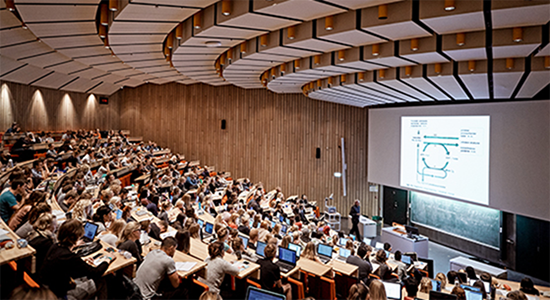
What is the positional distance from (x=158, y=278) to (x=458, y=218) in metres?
11.7

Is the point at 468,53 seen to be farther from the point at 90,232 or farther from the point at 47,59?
the point at 47,59

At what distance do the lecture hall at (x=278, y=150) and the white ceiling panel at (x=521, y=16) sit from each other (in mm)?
37

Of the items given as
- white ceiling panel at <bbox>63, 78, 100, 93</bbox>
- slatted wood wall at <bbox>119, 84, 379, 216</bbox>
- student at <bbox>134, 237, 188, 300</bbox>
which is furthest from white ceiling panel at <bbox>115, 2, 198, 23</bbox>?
white ceiling panel at <bbox>63, 78, 100, 93</bbox>

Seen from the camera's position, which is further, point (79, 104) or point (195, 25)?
point (79, 104)

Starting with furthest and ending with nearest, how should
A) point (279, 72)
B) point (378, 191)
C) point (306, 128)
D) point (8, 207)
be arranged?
point (306, 128)
point (378, 191)
point (279, 72)
point (8, 207)

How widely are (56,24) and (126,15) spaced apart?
8.45 feet

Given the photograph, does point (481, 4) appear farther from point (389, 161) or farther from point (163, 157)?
point (163, 157)

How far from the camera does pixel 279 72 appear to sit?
952 cm

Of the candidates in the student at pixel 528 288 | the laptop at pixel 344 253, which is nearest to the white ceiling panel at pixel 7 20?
the laptop at pixel 344 253

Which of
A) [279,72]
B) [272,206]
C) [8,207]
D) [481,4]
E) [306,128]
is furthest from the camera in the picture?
[306,128]

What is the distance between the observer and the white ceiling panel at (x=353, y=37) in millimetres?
5225

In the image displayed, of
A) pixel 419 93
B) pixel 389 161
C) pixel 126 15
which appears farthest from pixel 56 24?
pixel 389 161

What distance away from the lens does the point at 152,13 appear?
5.68 m

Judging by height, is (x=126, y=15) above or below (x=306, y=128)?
above
